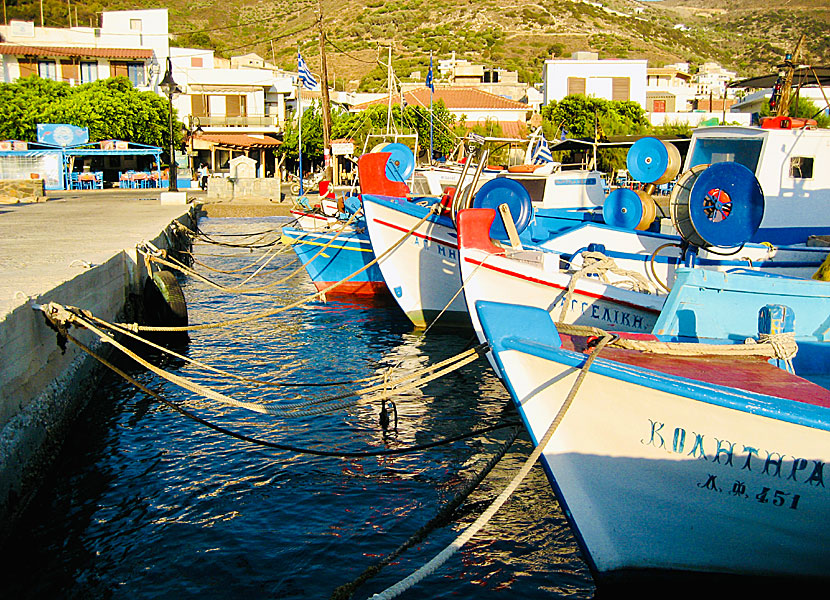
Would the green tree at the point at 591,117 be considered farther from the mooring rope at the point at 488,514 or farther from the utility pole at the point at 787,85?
the mooring rope at the point at 488,514

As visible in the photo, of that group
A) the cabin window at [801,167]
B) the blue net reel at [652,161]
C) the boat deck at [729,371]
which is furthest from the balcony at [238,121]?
the boat deck at [729,371]

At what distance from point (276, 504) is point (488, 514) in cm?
310

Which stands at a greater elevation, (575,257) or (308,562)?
(575,257)

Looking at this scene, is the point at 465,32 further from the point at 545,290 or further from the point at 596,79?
the point at 545,290

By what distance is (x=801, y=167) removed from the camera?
39.5 feet

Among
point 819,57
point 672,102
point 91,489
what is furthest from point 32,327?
point 819,57

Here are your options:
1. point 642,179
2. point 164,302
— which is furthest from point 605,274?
point 164,302

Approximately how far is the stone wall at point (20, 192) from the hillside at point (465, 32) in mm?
61206

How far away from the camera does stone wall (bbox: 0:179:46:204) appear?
1054 inches

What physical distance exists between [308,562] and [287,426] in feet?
10.1

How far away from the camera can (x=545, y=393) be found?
509 centimetres

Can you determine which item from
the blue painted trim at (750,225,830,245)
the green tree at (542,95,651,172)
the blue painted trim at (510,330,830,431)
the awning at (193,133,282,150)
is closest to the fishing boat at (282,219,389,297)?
the blue painted trim at (750,225,830,245)

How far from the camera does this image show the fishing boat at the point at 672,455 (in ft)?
15.5

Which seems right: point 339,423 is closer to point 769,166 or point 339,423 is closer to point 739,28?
point 769,166
